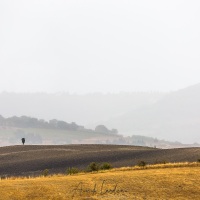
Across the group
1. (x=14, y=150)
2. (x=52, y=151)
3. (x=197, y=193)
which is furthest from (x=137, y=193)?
(x=14, y=150)

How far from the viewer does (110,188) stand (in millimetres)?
33000

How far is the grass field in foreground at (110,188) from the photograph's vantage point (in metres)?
31.4

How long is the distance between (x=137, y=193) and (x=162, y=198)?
6.31ft

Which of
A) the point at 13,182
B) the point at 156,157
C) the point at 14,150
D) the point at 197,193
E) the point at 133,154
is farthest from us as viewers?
the point at 14,150

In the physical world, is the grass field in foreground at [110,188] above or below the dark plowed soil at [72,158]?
below

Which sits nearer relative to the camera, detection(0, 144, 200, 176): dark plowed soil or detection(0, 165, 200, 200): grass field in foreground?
detection(0, 165, 200, 200): grass field in foreground

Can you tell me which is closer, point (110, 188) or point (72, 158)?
point (110, 188)

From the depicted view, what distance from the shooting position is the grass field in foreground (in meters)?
31.4

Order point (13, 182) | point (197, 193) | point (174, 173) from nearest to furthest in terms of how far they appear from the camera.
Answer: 1. point (197, 193)
2. point (13, 182)
3. point (174, 173)

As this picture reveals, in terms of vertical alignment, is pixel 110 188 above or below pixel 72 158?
below

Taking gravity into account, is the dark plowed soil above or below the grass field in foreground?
above

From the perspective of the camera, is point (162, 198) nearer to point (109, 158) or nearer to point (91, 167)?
point (91, 167)

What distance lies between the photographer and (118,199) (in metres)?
30.8

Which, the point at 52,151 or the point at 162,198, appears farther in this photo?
the point at 52,151
